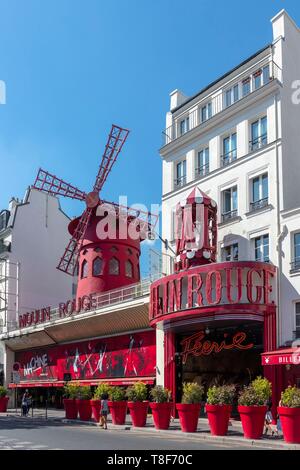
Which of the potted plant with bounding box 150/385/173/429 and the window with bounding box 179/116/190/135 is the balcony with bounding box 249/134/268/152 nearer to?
the window with bounding box 179/116/190/135

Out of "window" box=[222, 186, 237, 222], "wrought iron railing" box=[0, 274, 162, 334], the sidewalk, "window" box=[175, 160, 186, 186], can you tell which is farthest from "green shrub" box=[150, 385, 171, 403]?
"window" box=[175, 160, 186, 186]

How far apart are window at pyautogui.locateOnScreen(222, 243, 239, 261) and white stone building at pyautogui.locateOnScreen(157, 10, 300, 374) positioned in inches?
1.5

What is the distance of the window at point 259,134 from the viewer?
24.3 meters

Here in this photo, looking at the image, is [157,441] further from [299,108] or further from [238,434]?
[299,108]

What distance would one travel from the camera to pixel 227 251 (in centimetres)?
2517

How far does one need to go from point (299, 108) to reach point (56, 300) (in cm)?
2793

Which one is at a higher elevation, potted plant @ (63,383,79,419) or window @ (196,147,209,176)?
window @ (196,147,209,176)

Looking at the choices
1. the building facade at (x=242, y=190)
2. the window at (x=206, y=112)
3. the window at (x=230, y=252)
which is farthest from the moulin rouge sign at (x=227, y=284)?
the window at (x=206, y=112)

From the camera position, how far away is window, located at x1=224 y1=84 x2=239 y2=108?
25.9 meters

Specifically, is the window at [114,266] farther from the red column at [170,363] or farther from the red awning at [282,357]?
the red awning at [282,357]

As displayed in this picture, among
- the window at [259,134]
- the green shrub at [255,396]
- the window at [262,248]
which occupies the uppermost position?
the window at [259,134]

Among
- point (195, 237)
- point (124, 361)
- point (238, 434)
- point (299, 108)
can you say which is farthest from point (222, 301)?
point (124, 361)

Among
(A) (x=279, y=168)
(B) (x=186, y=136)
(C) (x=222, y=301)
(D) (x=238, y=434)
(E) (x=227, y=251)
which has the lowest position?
(D) (x=238, y=434)

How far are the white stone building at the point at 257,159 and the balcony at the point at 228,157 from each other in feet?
0.13
